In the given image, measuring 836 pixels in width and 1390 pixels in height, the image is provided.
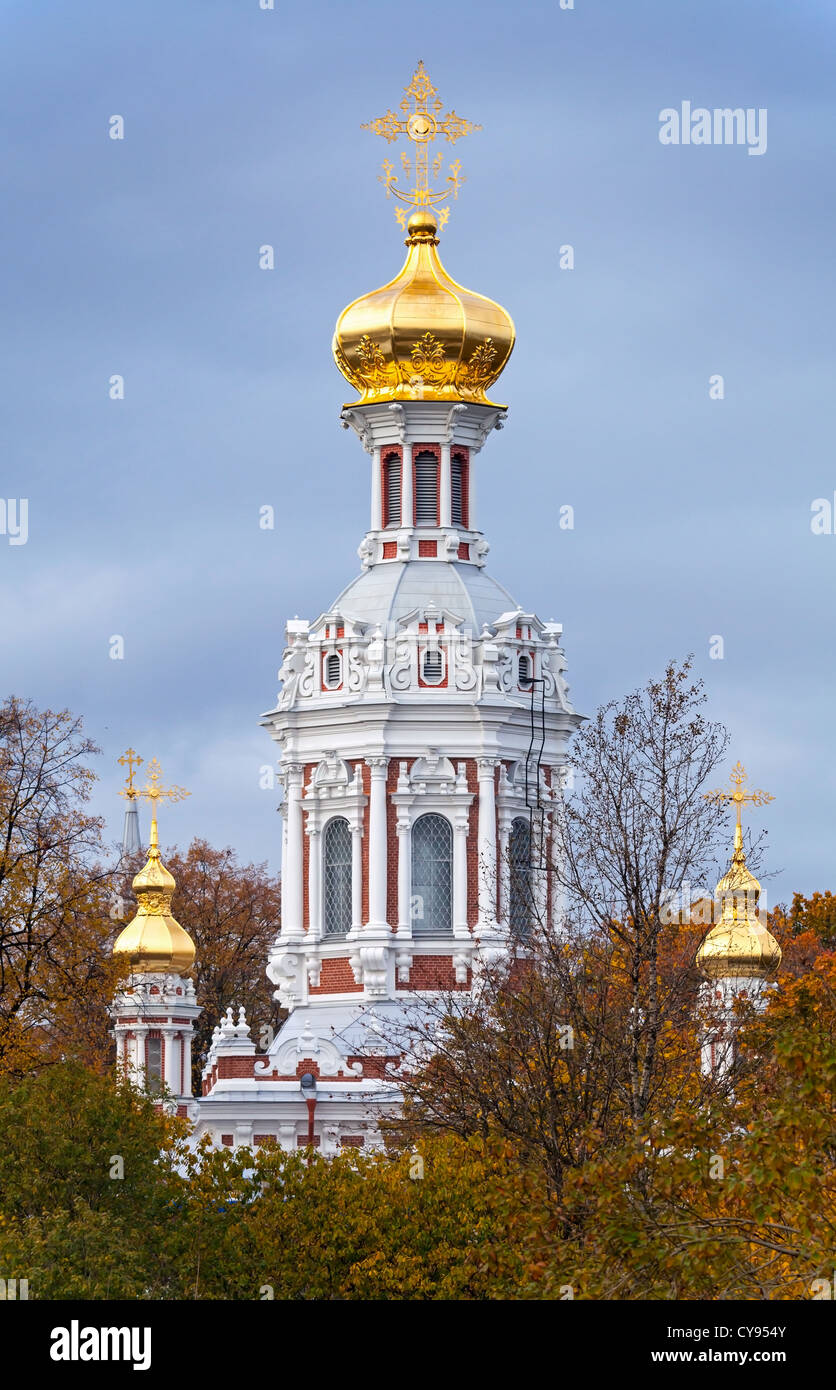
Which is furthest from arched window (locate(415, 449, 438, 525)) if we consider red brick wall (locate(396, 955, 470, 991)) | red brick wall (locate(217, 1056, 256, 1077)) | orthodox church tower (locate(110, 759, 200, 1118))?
orthodox church tower (locate(110, 759, 200, 1118))

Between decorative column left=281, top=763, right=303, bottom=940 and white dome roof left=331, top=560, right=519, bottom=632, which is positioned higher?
white dome roof left=331, top=560, right=519, bottom=632

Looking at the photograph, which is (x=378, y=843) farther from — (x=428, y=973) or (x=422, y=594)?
(x=422, y=594)

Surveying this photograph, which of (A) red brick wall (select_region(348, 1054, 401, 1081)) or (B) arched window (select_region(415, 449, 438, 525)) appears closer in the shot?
(A) red brick wall (select_region(348, 1054, 401, 1081))

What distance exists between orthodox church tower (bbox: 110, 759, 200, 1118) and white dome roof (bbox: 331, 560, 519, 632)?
38.3 feet

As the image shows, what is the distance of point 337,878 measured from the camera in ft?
189

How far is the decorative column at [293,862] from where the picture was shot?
57750mm

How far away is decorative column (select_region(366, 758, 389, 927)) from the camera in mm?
56250

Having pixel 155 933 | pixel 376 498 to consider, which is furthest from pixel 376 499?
pixel 155 933

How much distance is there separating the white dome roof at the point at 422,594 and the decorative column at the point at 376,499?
2.38ft

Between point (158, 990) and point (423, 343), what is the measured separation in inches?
623

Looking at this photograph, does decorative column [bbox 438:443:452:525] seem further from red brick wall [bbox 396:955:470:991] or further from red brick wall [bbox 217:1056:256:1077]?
red brick wall [bbox 217:1056:256:1077]

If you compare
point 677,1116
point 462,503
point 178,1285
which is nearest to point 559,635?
point 462,503

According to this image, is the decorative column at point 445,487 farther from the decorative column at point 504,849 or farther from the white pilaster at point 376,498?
the decorative column at point 504,849
